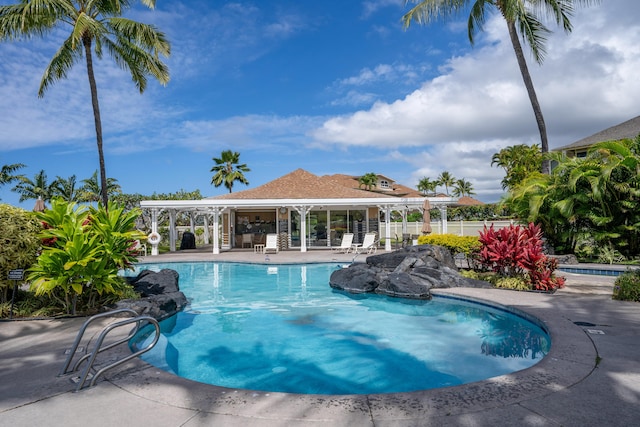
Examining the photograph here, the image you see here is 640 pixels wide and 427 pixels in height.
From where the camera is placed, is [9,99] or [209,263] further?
[209,263]

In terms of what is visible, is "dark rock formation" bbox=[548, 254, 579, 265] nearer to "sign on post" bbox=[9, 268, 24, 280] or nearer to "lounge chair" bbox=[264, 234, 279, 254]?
"lounge chair" bbox=[264, 234, 279, 254]

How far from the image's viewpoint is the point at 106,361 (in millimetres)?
4129

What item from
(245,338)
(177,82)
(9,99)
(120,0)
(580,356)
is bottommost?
(245,338)

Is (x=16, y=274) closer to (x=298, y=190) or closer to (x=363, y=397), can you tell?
(x=363, y=397)

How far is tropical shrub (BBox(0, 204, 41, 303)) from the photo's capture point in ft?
21.3

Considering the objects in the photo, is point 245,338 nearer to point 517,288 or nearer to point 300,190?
point 517,288

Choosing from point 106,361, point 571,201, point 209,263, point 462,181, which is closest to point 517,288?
point 571,201

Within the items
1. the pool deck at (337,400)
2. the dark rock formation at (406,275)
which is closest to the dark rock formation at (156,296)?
the pool deck at (337,400)

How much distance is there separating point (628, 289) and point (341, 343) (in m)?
5.94

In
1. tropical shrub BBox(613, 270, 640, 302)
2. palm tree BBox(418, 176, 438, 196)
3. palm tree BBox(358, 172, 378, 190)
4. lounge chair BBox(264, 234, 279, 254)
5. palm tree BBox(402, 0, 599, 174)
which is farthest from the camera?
palm tree BBox(418, 176, 438, 196)

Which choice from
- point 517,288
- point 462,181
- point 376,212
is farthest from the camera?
point 462,181

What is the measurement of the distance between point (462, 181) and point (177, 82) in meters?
60.8

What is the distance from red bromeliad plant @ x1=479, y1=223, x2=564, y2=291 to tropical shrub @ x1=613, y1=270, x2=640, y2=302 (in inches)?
50.5

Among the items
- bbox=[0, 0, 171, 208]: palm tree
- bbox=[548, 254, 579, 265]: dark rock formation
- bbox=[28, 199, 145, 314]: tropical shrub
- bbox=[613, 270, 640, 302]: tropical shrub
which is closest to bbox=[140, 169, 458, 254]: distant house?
bbox=[0, 0, 171, 208]: palm tree
